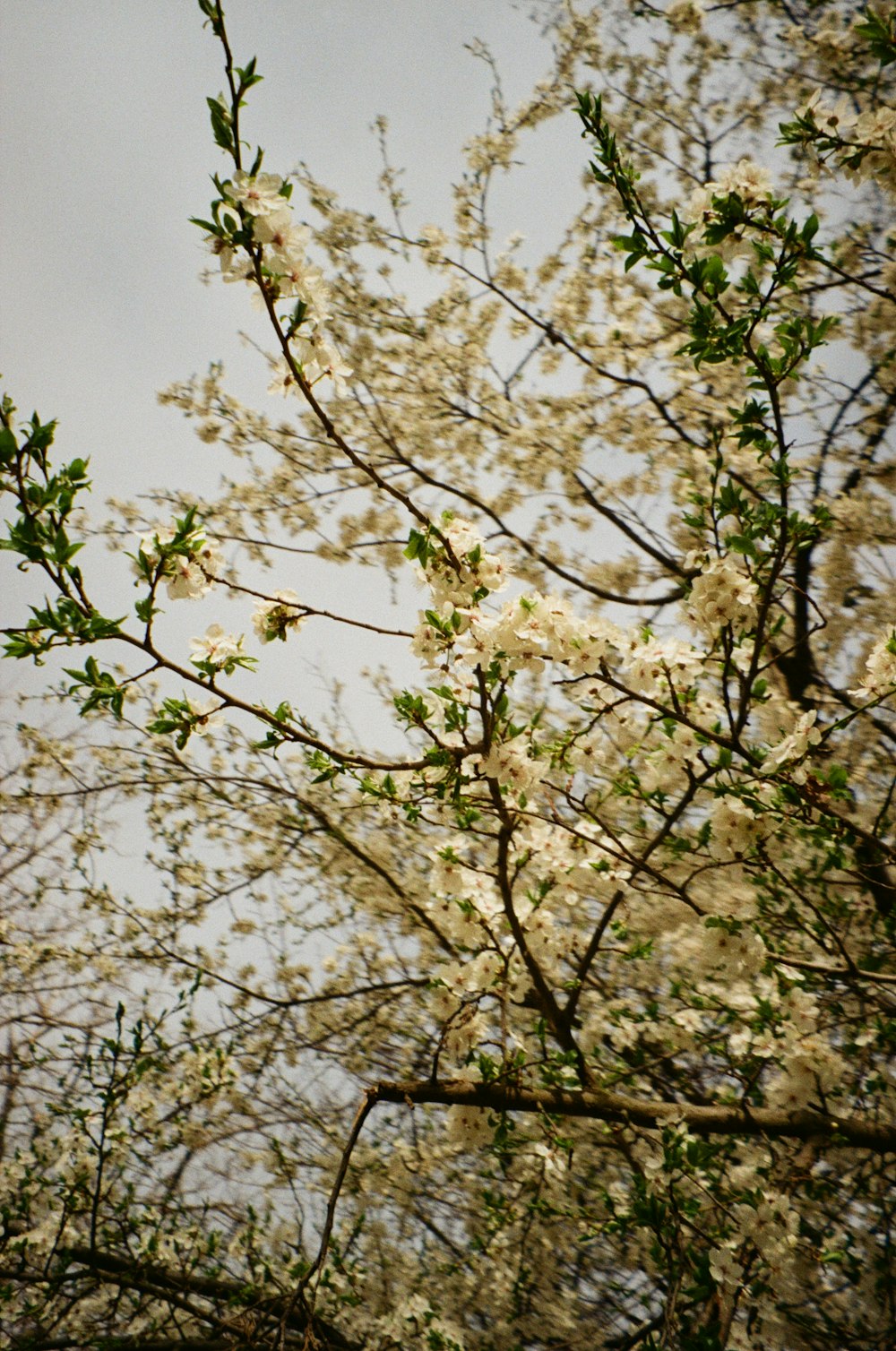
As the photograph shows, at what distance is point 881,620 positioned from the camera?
4.34 metres

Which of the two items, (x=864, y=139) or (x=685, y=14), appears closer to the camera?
(x=864, y=139)

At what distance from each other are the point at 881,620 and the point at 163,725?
4.05 meters

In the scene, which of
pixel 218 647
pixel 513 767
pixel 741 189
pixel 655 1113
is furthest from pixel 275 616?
pixel 655 1113

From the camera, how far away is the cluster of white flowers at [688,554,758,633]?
2025mm

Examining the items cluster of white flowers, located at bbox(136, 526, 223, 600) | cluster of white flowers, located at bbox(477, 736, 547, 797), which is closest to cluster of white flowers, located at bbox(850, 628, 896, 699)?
cluster of white flowers, located at bbox(477, 736, 547, 797)

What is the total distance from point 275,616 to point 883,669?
162cm

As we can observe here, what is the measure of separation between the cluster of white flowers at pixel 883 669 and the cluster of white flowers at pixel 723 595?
0.33 m

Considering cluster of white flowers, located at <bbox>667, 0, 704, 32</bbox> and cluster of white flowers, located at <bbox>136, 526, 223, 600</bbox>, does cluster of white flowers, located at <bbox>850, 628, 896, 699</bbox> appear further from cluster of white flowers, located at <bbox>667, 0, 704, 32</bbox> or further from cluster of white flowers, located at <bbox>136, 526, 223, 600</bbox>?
cluster of white flowers, located at <bbox>667, 0, 704, 32</bbox>

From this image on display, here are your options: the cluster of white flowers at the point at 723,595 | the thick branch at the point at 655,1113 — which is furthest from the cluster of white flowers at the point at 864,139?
the thick branch at the point at 655,1113

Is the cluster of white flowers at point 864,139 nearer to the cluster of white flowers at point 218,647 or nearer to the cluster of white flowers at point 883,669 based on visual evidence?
the cluster of white flowers at point 883,669

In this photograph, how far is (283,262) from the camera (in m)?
1.61

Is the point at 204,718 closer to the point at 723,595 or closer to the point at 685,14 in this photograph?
the point at 723,595

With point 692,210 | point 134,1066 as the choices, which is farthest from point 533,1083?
point 692,210

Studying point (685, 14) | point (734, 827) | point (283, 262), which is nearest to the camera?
point (283, 262)
